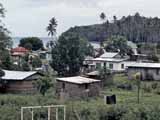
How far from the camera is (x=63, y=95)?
1073 inches

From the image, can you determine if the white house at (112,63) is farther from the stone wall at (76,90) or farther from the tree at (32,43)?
the tree at (32,43)

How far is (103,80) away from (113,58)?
1265 centimetres

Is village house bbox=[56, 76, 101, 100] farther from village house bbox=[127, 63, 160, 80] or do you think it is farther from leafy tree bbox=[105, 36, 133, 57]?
leafy tree bbox=[105, 36, 133, 57]

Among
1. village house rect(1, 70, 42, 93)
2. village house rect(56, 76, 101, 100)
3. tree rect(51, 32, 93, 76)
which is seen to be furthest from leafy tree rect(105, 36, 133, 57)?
village house rect(56, 76, 101, 100)

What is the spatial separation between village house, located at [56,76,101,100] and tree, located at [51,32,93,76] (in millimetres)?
10933

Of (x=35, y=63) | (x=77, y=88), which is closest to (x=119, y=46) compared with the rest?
(x=35, y=63)

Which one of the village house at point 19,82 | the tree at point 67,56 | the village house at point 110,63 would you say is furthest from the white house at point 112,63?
the village house at point 19,82

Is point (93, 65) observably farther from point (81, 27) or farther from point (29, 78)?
point (81, 27)

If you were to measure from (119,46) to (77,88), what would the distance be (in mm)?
26322

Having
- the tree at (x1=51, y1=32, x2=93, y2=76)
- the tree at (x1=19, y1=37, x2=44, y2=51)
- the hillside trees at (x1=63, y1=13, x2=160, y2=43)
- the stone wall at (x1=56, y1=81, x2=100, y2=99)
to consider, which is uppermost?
the hillside trees at (x1=63, y1=13, x2=160, y2=43)

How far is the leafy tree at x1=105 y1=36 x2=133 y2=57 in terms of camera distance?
163 feet

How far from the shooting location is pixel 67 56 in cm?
3903

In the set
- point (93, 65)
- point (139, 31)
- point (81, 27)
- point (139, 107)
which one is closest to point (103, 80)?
point (93, 65)

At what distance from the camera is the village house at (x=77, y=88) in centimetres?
2697
